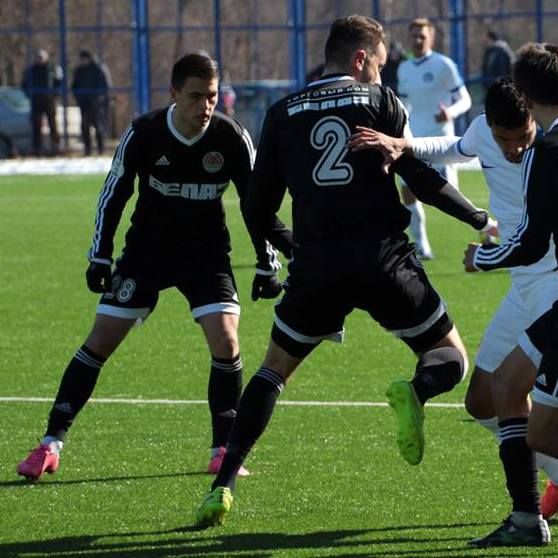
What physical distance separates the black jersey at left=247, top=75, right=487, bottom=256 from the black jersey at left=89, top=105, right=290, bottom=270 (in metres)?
1.02

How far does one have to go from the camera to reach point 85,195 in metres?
24.9

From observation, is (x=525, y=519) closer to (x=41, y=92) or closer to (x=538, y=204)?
(x=538, y=204)

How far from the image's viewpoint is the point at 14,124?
3450 centimetres

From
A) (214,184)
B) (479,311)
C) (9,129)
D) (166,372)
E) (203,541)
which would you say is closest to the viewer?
(203,541)

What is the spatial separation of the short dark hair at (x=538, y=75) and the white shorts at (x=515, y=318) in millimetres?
1005

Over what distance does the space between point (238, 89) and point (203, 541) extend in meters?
29.4

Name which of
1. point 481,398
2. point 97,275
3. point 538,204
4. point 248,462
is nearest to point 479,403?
point 481,398

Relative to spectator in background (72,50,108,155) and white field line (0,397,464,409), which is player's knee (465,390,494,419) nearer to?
white field line (0,397,464,409)

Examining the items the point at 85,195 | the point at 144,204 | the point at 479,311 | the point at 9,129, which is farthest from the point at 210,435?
the point at 9,129

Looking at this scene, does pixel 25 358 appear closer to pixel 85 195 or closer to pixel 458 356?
pixel 458 356

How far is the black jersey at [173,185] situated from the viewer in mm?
7371

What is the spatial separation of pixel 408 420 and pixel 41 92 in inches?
1155

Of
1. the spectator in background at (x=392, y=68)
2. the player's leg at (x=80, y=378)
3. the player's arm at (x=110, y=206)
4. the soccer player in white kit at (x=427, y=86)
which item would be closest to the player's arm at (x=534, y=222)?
the player's arm at (x=110, y=206)

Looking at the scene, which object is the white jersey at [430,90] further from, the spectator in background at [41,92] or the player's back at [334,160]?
the spectator in background at [41,92]
